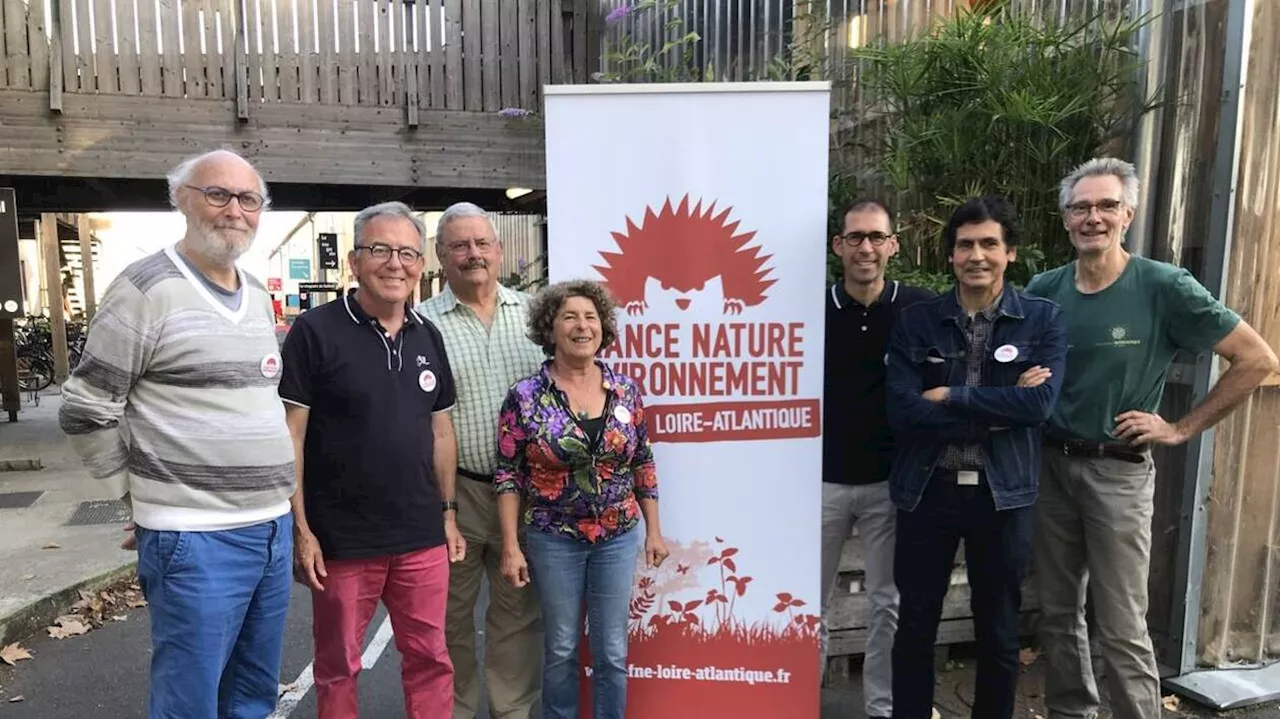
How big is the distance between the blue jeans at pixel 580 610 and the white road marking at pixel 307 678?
0.85m

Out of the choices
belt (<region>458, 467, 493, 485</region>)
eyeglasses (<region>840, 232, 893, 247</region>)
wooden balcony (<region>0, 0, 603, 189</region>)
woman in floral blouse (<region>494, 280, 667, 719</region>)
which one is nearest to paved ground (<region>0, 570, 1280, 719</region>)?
woman in floral blouse (<region>494, 280, 667, 719</region>)

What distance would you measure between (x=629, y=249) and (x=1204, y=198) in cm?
224

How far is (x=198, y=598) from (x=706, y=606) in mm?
1561

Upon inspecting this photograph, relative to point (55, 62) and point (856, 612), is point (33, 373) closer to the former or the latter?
point (55, 62)

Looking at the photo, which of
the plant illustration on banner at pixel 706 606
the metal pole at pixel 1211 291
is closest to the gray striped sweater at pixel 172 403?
the plant illustration on banner at pixel 706 606

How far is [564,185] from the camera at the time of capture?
260 cm

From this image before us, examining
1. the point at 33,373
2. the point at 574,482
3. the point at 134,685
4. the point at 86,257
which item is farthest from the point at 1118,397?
the point at 86,257

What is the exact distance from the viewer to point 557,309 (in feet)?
7.69

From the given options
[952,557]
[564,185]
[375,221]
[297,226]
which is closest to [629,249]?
[564,185]

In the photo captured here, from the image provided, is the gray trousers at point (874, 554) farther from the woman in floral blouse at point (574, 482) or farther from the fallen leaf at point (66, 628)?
the fallen leaf at point (66, 628)

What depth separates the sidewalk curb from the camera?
3.70 m

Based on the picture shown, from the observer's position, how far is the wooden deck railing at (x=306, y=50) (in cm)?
654

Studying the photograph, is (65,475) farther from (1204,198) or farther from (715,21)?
(1204,198)

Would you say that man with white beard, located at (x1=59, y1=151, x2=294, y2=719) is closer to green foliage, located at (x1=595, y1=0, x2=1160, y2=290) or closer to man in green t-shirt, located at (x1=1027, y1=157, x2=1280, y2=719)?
man in green t-shirt, located at (x1=1027, y1=157, x2=1280, y2=719)
